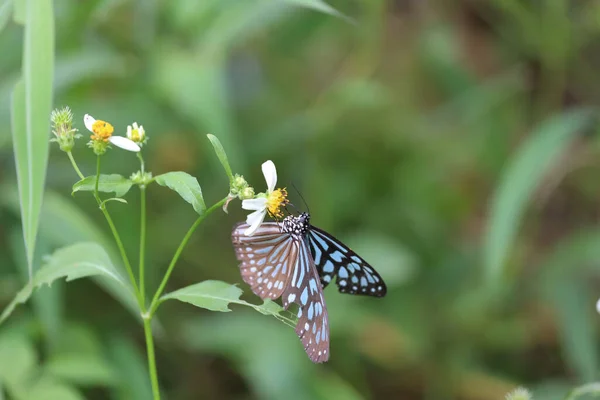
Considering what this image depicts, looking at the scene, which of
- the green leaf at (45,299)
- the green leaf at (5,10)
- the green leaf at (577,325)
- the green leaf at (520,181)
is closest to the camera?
the green leaf at (5,10)

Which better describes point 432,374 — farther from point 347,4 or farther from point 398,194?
point 347,4

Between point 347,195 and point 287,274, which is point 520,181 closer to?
point 347,195

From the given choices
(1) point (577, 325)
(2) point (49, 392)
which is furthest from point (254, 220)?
(1) point (577, 325)

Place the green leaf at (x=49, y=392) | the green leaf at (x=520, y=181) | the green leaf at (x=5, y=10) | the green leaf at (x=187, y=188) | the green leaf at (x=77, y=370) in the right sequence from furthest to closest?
the green leaf at (x=520, y=181) < the green leaf at (x=77, y=370) < the green leaf at (x=49, y=392) < the green leaf at (x=5, y=10) < the green leaf at (x=187, y=188)

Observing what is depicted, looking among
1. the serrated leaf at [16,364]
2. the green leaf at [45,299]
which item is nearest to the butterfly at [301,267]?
the serrated leaf at [16,364]

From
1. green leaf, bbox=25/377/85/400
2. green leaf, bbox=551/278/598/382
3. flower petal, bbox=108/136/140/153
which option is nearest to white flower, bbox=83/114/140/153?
flower petal, bbox=108/136/140/153

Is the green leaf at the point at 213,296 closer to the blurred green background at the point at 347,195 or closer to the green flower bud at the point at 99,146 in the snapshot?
the green flower bud at the point at 99,146
